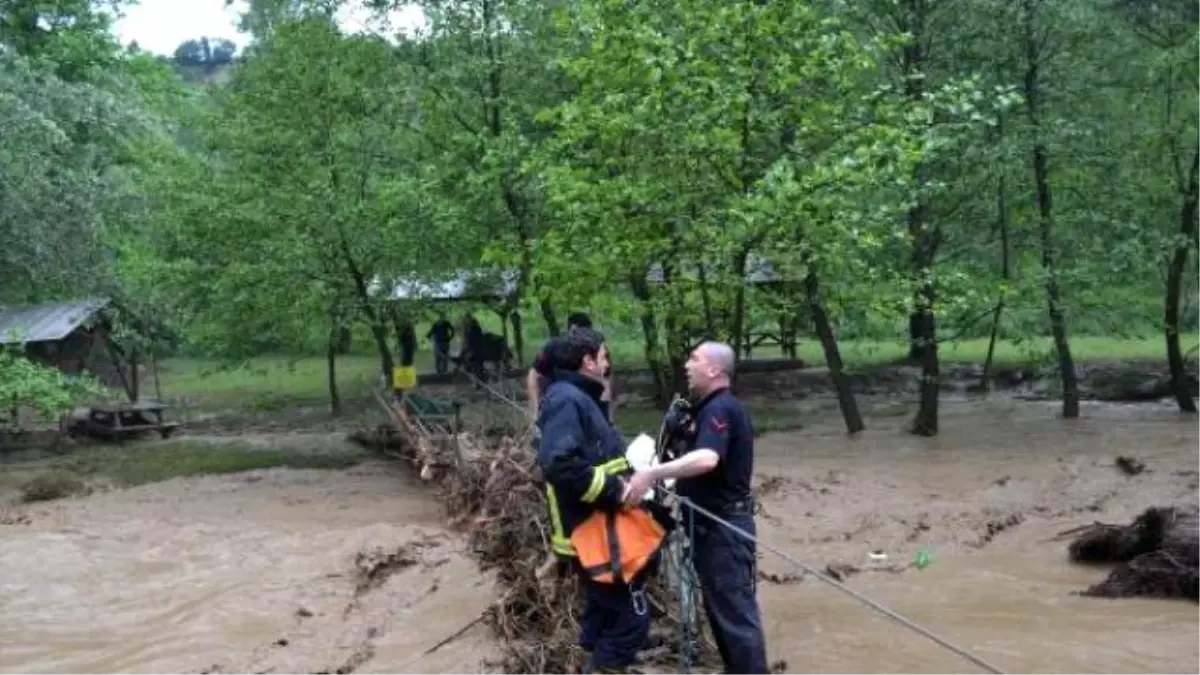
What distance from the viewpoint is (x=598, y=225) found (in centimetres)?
1161

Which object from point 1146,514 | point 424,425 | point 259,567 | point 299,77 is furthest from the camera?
point 299,77

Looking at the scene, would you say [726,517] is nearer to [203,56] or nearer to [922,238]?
[922,238]

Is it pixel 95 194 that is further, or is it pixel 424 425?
pixel 95 194

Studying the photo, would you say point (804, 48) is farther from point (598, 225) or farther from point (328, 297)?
point (328, 297)

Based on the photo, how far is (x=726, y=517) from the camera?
5738 millimetres

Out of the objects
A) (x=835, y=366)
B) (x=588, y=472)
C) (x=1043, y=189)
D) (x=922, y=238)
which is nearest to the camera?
(x=588, y=472)

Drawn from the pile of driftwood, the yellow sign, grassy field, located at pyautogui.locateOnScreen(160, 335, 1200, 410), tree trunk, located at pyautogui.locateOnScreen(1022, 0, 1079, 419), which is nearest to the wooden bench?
the yellow sign

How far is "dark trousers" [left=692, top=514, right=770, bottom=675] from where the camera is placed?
225 inches

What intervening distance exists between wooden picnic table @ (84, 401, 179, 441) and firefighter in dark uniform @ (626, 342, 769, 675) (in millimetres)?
16926

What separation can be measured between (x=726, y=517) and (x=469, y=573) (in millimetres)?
3965

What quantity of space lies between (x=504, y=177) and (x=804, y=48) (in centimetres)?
557

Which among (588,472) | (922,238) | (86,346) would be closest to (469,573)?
(588,472)

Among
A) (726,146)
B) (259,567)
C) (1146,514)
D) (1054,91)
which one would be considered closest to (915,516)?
(1146,514)

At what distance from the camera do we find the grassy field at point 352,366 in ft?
89.8
